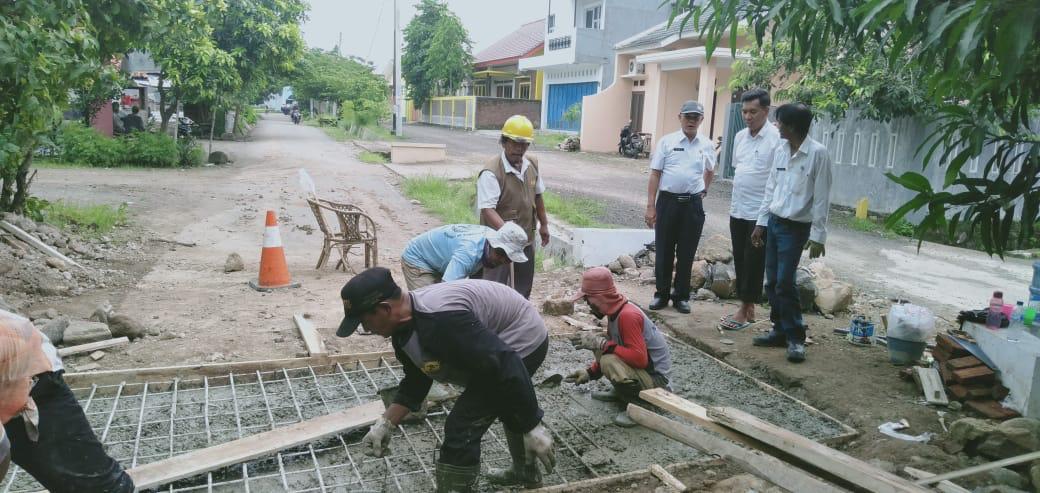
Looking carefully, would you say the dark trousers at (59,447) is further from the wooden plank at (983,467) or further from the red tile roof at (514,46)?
the red tile roof at (514,46)

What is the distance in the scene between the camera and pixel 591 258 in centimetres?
784

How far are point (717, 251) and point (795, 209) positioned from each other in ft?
8.07

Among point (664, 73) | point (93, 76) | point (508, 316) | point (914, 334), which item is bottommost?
point (914, 334)

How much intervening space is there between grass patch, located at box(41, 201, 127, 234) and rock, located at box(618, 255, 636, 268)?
622 cm

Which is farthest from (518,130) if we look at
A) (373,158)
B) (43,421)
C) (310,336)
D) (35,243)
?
(373,158)

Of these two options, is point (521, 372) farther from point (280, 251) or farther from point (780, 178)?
point (280, 251)

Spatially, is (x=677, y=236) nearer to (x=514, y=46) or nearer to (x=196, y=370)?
(x=196, y=370)

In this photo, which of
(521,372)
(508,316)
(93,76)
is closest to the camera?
(521,372)

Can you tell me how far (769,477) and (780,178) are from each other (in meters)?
2.42

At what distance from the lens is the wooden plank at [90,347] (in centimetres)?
455

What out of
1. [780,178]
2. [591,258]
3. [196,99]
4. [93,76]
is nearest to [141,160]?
[196,99]

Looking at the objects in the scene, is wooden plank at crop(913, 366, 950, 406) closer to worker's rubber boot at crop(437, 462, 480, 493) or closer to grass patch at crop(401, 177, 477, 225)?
worker's rubber boot at crop(437, 462, 480, 493)

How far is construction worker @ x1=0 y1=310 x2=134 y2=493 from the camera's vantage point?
2.21 metres

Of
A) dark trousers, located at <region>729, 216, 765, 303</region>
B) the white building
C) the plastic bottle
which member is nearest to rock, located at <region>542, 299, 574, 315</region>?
dark trousers, located at <region>729, 216, 765, 303</region>
